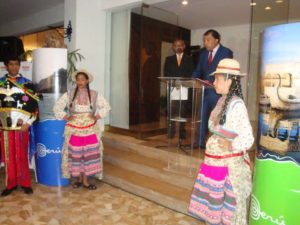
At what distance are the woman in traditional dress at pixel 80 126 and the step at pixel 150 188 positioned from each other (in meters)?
0.37

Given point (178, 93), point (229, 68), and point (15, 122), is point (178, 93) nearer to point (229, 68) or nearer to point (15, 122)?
point (229, 68)

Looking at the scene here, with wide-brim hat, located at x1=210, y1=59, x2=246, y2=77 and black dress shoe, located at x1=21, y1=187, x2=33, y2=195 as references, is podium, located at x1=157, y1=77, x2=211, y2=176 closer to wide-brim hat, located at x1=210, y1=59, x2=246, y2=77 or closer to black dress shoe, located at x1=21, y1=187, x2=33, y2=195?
wide-brim hat, located at x1=210, y1=59, x2=246, y2=77

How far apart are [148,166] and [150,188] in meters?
0.47

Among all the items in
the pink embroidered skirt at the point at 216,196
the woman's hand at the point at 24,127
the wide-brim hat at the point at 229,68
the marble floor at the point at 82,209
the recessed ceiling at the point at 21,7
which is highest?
the recessed ceiling at the point at 21,7

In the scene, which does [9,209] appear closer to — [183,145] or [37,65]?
[37,65]

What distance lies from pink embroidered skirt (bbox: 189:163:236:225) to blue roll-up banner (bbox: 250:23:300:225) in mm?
183

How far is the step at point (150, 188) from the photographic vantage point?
3.01 m

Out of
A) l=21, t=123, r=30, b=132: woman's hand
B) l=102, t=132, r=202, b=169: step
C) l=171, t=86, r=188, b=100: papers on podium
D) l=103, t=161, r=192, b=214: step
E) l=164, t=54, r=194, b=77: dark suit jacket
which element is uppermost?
l=164, t=54, r=194, b=77: dark suit jacket

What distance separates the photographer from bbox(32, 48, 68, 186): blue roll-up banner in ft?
11.5

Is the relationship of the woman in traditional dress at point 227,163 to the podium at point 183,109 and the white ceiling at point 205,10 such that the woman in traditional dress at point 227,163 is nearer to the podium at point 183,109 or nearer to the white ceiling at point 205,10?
the podium at point 183,109

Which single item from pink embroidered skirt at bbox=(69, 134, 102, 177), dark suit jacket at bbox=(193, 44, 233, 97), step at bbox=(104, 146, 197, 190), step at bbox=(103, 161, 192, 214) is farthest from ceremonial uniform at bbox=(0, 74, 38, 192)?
dark suit jacket at bbox=(193, 44, 233, 97)

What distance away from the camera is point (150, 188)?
3299 mm

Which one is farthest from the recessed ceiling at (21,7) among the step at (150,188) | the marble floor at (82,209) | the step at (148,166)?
the marble floor at (82,209)

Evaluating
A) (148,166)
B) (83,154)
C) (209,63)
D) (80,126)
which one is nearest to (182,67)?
(209,63)
